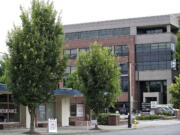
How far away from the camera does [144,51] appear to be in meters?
86.4

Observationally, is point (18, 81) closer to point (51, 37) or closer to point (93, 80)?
point (51, 37)

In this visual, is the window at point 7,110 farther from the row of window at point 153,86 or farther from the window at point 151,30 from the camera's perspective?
the window at point 151,30

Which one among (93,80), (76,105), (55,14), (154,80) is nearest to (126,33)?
(154,80)

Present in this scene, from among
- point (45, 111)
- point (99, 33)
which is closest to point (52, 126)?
point (45, 111)

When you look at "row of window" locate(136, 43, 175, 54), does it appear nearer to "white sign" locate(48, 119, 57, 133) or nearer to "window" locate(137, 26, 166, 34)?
"window" locate(137, 26, 166, 34)

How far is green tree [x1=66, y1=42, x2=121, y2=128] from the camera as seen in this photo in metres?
34.6

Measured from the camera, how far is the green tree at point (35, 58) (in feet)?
90.4

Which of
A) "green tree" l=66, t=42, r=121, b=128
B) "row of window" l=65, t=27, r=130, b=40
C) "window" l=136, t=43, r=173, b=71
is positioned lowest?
"green tree" l=66, t=42, r=121, b=128

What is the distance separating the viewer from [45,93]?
28.2m

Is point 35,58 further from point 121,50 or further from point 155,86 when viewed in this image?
point 155,86

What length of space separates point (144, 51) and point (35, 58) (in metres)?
60.8

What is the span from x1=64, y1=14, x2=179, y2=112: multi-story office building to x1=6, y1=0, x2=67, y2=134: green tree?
56.2 m

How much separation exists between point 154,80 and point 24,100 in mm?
61723

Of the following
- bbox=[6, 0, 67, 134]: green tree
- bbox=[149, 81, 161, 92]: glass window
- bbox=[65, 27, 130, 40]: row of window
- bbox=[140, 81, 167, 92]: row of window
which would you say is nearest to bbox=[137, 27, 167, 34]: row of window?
bbox=[65, 27, 130, 40]: row of window
